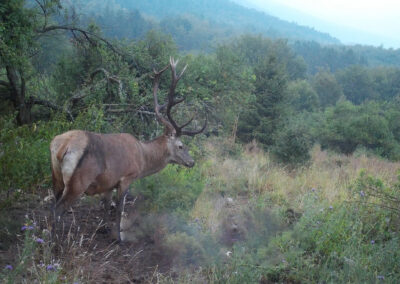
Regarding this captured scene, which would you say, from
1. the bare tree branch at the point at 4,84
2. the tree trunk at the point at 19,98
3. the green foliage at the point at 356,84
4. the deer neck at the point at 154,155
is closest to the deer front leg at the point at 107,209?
the deer neck at the point at 154,155

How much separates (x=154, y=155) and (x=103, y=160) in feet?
4.36

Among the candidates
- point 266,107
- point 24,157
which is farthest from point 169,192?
point 266,107

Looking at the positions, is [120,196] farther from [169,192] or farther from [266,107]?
[266,107]

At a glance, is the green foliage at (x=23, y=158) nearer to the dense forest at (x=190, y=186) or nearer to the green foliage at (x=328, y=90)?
the dense forest at (x=190, y=186)

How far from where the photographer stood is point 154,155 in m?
6.41

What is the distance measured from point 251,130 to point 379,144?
13.3 m

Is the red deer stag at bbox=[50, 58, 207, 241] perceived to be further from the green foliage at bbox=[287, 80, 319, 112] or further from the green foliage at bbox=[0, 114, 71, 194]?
the green foliage at bbox=[287, 80, 319, 112]

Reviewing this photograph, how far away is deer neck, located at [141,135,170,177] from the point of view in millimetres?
6246

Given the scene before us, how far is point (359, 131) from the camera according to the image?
1091 inches

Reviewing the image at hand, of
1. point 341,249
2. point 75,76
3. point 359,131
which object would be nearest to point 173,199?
point 341,249

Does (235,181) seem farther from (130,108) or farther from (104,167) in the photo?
(104,167)

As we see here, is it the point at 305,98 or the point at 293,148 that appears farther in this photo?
the point at 305,98

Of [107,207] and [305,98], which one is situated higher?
[107,207]

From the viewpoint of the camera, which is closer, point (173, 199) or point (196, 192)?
point (173, 199)
